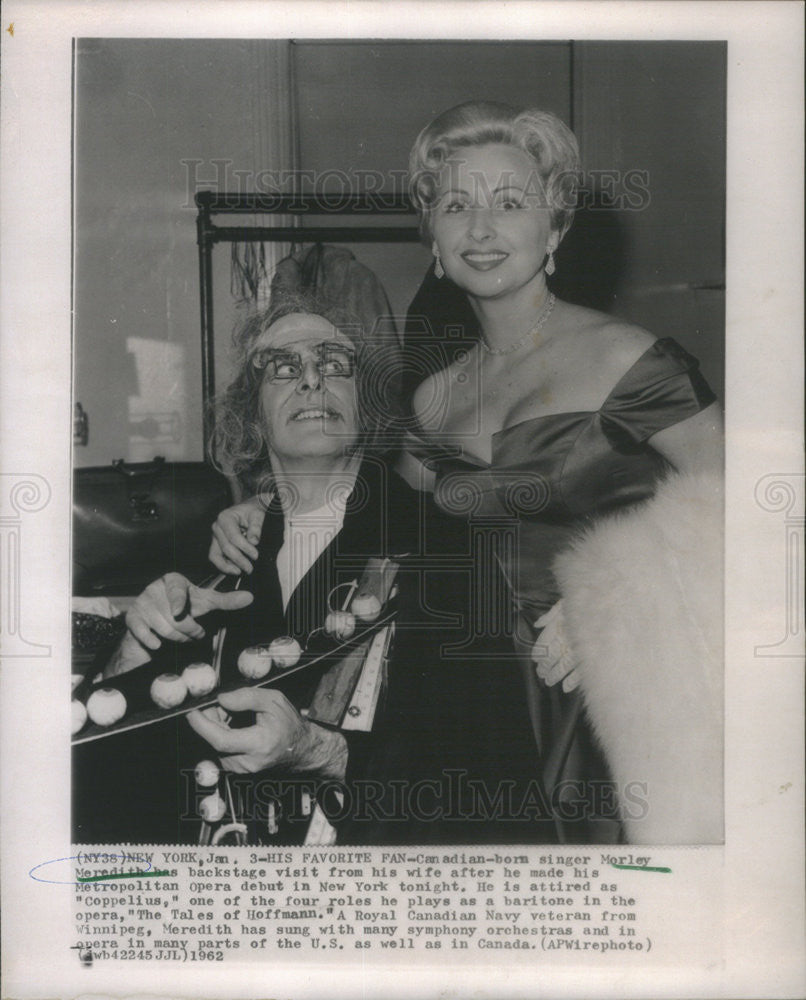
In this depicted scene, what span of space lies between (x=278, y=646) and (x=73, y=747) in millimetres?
371

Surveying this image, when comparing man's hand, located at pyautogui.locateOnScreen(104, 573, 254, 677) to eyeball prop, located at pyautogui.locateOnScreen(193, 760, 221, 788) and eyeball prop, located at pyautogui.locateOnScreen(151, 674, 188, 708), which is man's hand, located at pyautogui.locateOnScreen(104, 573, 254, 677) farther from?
eyeball prop, located at pyautogui.locateOnScreen(193, 760, 221, 788)

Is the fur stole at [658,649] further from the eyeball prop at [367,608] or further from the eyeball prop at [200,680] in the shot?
the eyeball prop at [200,680]

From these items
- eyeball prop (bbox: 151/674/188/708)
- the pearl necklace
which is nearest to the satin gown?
the pearl necklace

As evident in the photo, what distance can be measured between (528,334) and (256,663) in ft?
2.23

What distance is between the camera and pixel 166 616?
1.45 metres

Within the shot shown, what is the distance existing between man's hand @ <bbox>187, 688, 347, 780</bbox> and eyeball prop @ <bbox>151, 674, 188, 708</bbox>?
35mm

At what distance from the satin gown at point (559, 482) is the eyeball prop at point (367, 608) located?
6.5 inches

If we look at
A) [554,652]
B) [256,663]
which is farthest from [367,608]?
[554,652]

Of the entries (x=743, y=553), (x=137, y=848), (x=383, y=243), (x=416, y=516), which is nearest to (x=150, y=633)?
(x=137, y=848)

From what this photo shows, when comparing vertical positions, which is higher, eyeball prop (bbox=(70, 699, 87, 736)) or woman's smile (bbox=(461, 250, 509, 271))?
woman's smile (bbox=(461, 250, 509, 271))

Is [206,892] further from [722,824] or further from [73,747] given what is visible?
[722,824]

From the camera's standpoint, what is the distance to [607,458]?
1.42 metres

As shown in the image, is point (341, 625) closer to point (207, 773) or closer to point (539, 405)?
point (207, 773)

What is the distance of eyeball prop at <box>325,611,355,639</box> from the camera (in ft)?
4.70
